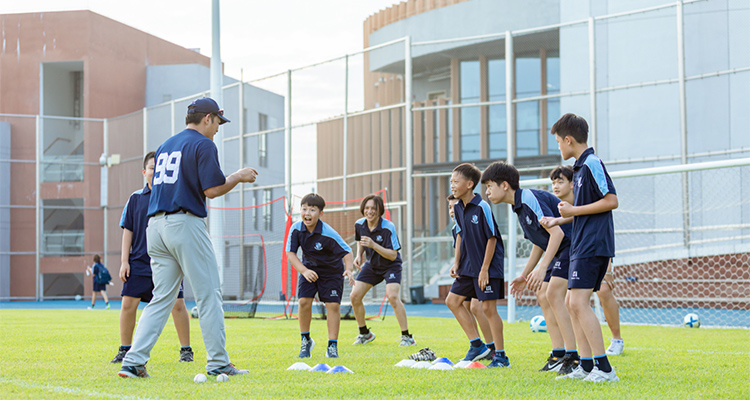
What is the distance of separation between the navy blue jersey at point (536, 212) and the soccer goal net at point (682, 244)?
374 inches

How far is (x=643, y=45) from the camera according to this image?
1920cm

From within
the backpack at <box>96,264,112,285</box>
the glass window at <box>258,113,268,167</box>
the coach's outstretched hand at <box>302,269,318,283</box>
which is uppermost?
the glass window at <box>258,113,268,167</box>

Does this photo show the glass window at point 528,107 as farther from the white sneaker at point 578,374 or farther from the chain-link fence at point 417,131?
the white sneaker at point 578,374

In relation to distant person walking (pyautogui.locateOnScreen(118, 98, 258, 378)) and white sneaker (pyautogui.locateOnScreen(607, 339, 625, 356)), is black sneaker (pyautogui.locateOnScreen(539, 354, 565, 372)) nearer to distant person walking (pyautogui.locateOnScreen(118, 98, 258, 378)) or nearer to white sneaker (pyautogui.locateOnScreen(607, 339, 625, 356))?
white sneaker (pyautogui.locateOnScreen(607, 339, 625, 356))

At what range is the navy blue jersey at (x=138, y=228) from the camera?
6.34 m

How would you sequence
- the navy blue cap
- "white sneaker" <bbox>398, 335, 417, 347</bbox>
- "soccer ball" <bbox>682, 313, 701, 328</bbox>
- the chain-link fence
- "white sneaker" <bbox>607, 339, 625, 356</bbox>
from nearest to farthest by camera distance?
the navy blue cap, "white sneaker" <bbox>607, 339, 625, 356</bbox>, "white sneaker" <bbox>398, 335, 417, 347</bbox>, "soccer ball" <bbox>682, 313, 701, 328</bbox>, the chain-link fence

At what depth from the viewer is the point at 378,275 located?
9031mm

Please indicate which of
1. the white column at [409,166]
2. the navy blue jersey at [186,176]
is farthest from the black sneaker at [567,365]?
the white column at [409,166]

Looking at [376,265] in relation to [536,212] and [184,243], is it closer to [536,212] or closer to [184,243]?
[536,212]

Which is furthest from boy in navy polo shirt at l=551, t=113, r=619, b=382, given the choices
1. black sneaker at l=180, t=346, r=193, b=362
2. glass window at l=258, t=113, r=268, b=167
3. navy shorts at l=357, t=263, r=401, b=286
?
glass window at l=258, t=113, r=268, b=167

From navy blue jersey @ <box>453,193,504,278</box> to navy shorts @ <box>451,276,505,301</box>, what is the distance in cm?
7

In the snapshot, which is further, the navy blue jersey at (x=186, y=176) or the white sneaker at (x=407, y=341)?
the white sneaker at (x=407, y=341)

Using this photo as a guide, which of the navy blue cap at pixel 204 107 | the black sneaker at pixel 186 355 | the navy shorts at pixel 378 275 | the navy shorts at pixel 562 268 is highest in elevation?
the navy blue cap at pixel 204 107

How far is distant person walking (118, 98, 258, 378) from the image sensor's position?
4910mm
